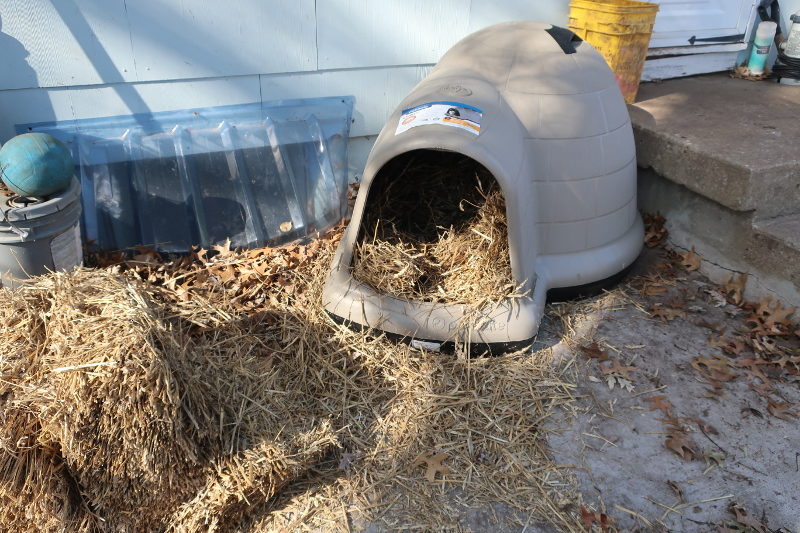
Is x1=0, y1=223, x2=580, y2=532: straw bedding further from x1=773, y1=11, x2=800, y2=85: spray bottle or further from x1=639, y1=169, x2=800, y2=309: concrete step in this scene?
x1=773, y1=11, x2=800, y2=85: spray bottle

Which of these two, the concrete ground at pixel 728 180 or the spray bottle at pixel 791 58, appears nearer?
the concrete ground at pixel 728 180

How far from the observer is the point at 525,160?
3.09 m

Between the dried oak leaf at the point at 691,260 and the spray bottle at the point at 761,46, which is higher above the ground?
the spray bottle at the point at 761,46

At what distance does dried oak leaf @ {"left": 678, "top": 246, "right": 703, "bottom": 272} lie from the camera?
3.85m

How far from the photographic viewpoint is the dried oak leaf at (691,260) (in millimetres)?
3854

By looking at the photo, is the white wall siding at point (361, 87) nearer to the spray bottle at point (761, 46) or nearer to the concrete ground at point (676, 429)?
the concrete ground at point (676, 429)

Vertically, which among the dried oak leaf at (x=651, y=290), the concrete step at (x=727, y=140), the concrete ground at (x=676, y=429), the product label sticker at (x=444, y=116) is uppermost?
the product label sticker at (x=444, y=116)

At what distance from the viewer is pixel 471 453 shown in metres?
2.63

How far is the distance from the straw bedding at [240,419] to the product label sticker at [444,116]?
1.02 meters

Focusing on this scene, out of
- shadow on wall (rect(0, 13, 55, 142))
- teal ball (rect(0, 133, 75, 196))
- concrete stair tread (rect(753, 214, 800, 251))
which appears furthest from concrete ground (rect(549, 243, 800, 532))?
shadow on wall (rect(0, 13, 55, 142))

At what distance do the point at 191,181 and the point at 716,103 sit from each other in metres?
3.61

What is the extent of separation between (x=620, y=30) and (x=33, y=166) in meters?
3.50

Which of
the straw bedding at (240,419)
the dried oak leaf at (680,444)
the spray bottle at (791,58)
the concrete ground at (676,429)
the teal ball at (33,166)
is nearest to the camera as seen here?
the straw bedding at (240,419)

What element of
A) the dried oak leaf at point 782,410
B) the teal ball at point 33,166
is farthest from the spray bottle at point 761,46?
the teal ball at point 33,166
